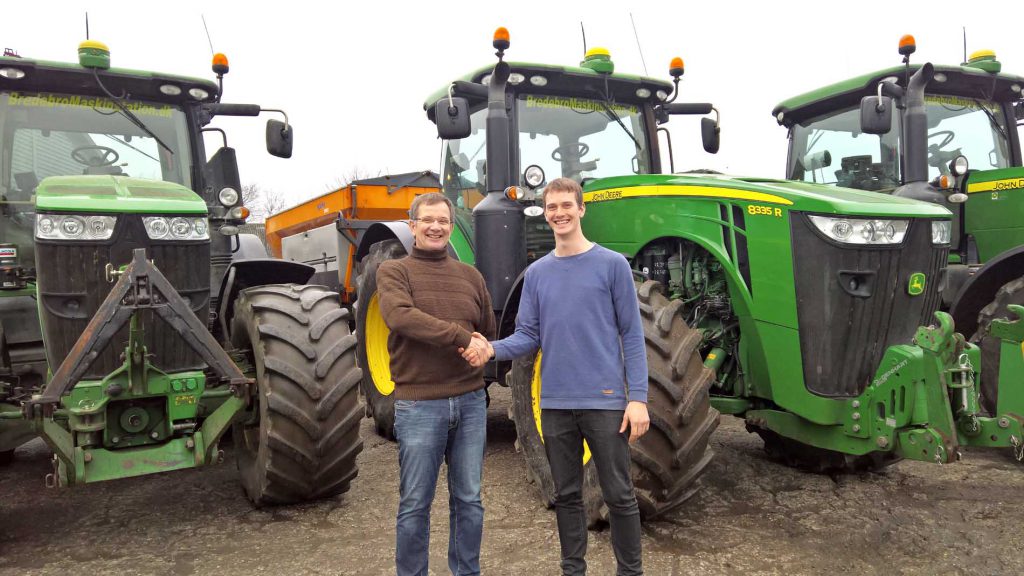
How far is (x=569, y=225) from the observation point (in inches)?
114

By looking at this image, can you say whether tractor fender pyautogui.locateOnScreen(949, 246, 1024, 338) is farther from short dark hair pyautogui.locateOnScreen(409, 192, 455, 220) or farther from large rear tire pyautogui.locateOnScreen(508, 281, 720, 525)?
short dark hair pyautogui.locateOnScreen(409, 192, 455, 220)

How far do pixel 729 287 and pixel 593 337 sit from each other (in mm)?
1628

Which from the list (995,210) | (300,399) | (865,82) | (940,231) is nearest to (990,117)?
(995,210)

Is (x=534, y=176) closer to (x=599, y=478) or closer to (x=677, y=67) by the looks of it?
(x=677, y=67)

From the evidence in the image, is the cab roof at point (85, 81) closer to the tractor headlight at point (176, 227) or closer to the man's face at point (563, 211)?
the tractor headlight at point (176, 227)

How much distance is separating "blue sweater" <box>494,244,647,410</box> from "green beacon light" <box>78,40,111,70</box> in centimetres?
359

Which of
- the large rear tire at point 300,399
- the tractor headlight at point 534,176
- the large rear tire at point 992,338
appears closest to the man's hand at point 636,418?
the large rear tire at point 300,399

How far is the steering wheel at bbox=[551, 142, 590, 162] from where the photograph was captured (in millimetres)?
5223

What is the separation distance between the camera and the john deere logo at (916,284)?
12.7ft

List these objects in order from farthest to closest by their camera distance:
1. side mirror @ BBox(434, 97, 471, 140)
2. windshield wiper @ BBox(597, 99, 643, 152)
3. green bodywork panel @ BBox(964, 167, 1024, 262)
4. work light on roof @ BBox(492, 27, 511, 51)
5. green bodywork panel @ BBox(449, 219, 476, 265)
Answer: green bodywork panel @ BBox(964, 167, 1024, 262), green bodywork panel @ BBox(449, 219, 476, 265), windshield wiper @ BBox(597, 99, 643, 152), work light on roof @ BBox(492, 27, 511, 51), side mirror @ BBox(434, 97, 471, 140)

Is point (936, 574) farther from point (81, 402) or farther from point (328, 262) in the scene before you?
point (328, 262)

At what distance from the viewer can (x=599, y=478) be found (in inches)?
114

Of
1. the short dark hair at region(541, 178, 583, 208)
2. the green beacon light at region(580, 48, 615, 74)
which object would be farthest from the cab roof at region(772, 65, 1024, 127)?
the short dark hair at region(541, 178, 583, 208)

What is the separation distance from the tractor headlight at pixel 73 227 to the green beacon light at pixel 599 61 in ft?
10.5
